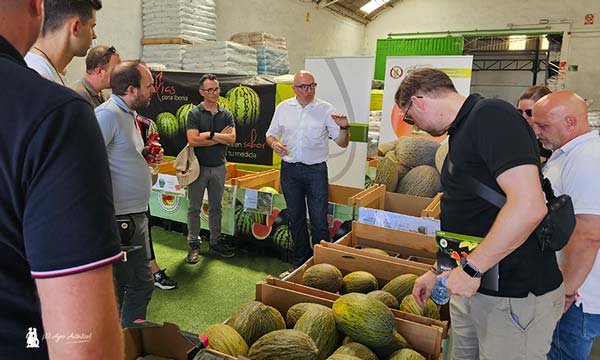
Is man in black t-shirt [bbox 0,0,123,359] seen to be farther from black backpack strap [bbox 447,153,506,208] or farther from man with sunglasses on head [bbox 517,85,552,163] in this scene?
man with sunglasses on head [bbox 517,85,552,163]

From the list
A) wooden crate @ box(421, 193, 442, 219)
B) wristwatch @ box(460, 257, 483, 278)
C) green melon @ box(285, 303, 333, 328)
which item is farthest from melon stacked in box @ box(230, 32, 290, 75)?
wristwatch @ box(460, 257, 483, 278)

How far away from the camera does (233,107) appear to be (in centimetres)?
527

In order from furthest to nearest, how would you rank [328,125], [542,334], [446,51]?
[446,51]
[328,125]
[542,334]

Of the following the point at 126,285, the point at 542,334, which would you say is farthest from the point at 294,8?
Answer: the point at 542,334

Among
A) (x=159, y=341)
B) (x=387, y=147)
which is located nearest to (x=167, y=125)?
(x=387, y=147)

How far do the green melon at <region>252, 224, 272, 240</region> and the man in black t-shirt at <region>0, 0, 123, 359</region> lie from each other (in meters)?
3.32

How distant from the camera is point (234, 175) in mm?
4781

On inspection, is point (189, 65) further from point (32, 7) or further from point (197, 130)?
point (32, 7)

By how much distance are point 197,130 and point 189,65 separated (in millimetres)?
2435

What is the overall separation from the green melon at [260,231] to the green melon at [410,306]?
7.02 ft

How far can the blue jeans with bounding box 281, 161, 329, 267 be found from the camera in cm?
351

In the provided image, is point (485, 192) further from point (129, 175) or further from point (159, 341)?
point (129, 175)

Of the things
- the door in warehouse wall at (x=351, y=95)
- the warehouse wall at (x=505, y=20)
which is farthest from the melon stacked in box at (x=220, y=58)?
the warehouse wall at (x=505, y=20)

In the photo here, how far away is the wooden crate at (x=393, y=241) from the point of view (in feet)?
8.54
